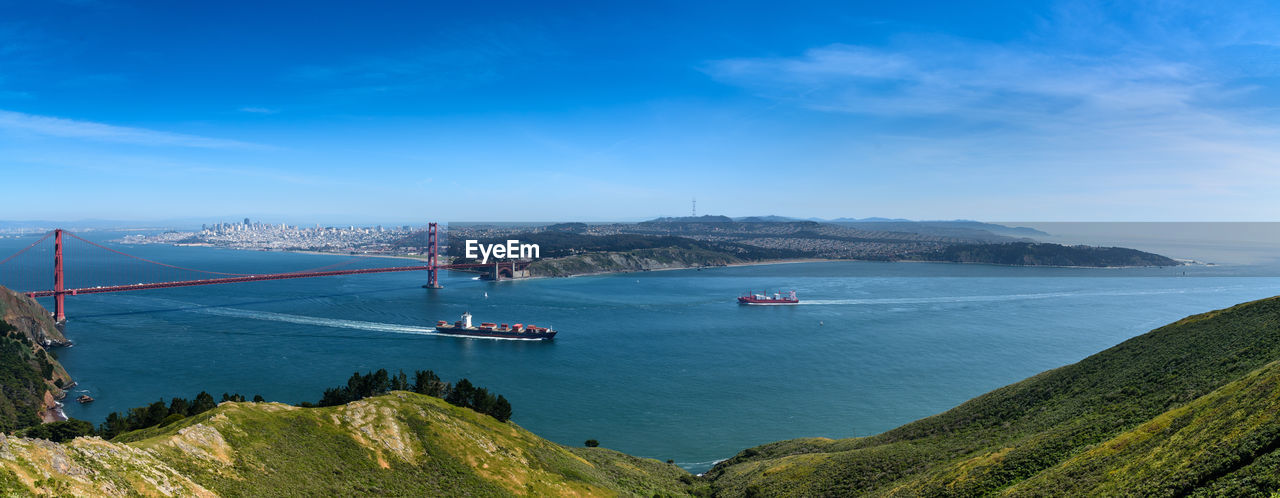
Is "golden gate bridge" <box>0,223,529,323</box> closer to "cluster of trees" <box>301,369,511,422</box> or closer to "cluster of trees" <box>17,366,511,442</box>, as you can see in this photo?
"cluster of trees" <box>17,366,511,442</box>

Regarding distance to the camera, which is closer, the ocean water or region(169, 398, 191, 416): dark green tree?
region(169, 398, 191, 416): dark green tree

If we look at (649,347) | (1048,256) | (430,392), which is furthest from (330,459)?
(1048,256)

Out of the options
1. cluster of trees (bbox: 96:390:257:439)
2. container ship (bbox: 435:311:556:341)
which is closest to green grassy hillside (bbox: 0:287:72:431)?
cluster of trees (bbox: 96:390:257:439)


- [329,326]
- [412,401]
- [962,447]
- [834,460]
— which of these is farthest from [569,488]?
[329,326]

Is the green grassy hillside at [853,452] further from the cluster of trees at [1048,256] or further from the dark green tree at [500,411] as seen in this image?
the cluster of trees at [1048,256]

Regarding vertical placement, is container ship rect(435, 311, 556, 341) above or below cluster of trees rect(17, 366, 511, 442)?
below

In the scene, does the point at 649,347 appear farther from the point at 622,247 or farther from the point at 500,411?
the point at 622,247

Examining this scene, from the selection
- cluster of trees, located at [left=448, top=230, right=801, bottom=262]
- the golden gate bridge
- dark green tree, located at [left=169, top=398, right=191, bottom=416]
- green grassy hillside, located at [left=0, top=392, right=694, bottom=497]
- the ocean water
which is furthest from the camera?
cluster of trees, located at [left=448, top=230, right=801, bottom=262]
